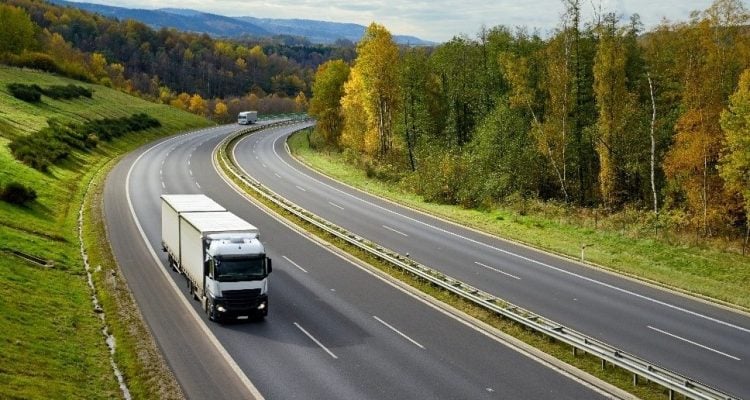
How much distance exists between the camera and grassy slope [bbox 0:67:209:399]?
17920 millimetres

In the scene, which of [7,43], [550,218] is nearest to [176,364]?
[550,218]

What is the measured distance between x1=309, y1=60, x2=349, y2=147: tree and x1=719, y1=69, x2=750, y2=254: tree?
6188cm

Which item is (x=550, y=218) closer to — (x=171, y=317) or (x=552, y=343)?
(x=552, y=343)

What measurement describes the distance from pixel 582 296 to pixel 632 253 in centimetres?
931

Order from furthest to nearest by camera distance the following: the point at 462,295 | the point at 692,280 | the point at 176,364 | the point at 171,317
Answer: the point at 692,280, the point at 462,295, the point at 171,317, the point at 176,364

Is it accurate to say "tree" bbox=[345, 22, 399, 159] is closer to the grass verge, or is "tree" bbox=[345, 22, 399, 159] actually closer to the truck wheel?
the grass verge

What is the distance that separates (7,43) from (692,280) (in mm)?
116808

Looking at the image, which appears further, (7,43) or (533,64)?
(7,43)

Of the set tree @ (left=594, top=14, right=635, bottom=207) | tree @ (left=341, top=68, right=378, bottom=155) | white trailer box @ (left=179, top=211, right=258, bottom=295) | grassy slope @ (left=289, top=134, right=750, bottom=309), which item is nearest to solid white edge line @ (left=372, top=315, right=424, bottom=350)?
white trailer box @ (left=179, top=211, right=258, bottom=295)

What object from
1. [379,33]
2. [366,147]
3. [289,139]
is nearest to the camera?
[379,33]

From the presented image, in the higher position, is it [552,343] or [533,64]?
[533,64]

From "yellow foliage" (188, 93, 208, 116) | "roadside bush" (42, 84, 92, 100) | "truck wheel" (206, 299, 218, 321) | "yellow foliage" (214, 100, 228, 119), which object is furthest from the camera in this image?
"yellow foliage" (214, 100, 228, 119)

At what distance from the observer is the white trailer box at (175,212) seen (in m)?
30.3

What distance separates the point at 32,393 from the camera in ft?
53.1
